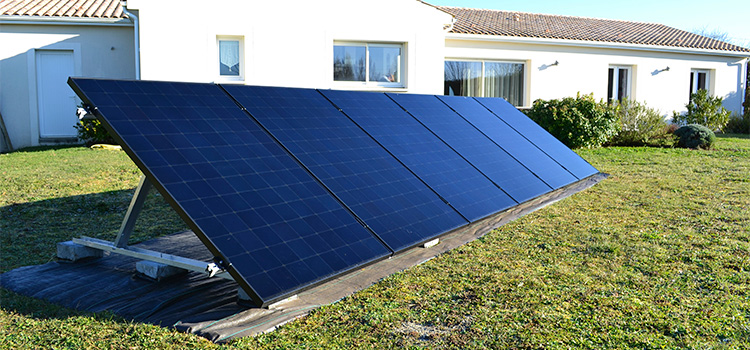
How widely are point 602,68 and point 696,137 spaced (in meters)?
5.74

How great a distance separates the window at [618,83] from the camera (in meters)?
22.5

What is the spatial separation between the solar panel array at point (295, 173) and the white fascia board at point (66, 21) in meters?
11.9

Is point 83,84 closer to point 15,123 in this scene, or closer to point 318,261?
point 318,261

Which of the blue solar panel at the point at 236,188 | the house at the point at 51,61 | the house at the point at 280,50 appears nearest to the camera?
the blue solar panel at the point at 236,188

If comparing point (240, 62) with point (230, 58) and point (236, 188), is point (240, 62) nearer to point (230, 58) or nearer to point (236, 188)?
point (230, 58)

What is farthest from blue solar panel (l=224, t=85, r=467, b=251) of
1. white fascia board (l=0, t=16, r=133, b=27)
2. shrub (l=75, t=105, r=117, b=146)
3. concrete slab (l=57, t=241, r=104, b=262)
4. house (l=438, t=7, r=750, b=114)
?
house (l=438, t=7, r=750, b=114)

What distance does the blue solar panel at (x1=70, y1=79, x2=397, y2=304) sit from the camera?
372cm

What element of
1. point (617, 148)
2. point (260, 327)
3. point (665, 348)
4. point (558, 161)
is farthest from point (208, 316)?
point (617, 148)

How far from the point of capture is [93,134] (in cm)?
1545

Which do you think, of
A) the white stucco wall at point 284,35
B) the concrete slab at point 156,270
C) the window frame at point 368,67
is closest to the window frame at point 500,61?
the white stucco wall at point 284,35

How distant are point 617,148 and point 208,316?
600 inches

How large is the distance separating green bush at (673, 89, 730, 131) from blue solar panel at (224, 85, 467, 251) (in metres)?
20.4

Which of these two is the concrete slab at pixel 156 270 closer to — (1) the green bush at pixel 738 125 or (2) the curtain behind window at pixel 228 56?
(2) the curtain behind window at pixel 228 56

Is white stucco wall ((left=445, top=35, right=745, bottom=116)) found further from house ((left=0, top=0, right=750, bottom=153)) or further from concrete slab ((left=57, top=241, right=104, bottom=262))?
concrete slab ((left=57, top=241, right=104, bottom=262))
